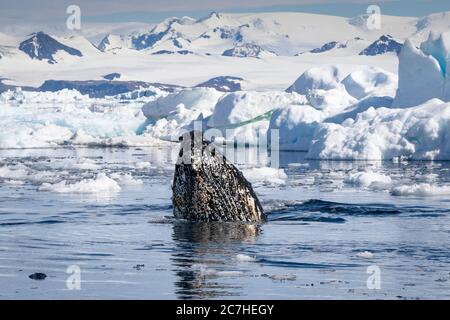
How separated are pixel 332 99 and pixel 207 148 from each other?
182 ft

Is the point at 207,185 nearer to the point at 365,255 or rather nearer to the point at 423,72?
the point at 365,255

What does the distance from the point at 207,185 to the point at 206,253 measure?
238cm

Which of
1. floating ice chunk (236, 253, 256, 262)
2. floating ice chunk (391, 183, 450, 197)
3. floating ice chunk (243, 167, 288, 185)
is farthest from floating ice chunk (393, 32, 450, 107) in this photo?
floating ice chunk (236, 253, 256, 262)

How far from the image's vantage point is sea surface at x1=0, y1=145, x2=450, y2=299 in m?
12.0

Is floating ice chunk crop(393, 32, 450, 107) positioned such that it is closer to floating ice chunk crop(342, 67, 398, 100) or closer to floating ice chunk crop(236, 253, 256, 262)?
floating ice chunk crop(342, 67, 398, 100)

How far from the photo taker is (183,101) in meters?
94.2

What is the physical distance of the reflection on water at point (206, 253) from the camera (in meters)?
11.9

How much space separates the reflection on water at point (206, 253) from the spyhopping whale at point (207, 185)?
21 centimetres

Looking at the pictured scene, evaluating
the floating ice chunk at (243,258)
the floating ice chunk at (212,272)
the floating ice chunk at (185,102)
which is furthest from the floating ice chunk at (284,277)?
the floating ice chunk at (185,102)

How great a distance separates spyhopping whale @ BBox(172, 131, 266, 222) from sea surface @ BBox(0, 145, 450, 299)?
11.3 inches

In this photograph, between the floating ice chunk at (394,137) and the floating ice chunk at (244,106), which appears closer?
the floating ice chunk at (394,137)

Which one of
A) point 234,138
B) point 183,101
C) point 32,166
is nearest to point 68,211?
point 32,166

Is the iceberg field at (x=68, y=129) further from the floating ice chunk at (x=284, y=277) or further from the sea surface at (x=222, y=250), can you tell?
the floating ice chunk at (x=284, y=277)

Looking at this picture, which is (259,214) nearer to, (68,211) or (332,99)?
(68,211)
